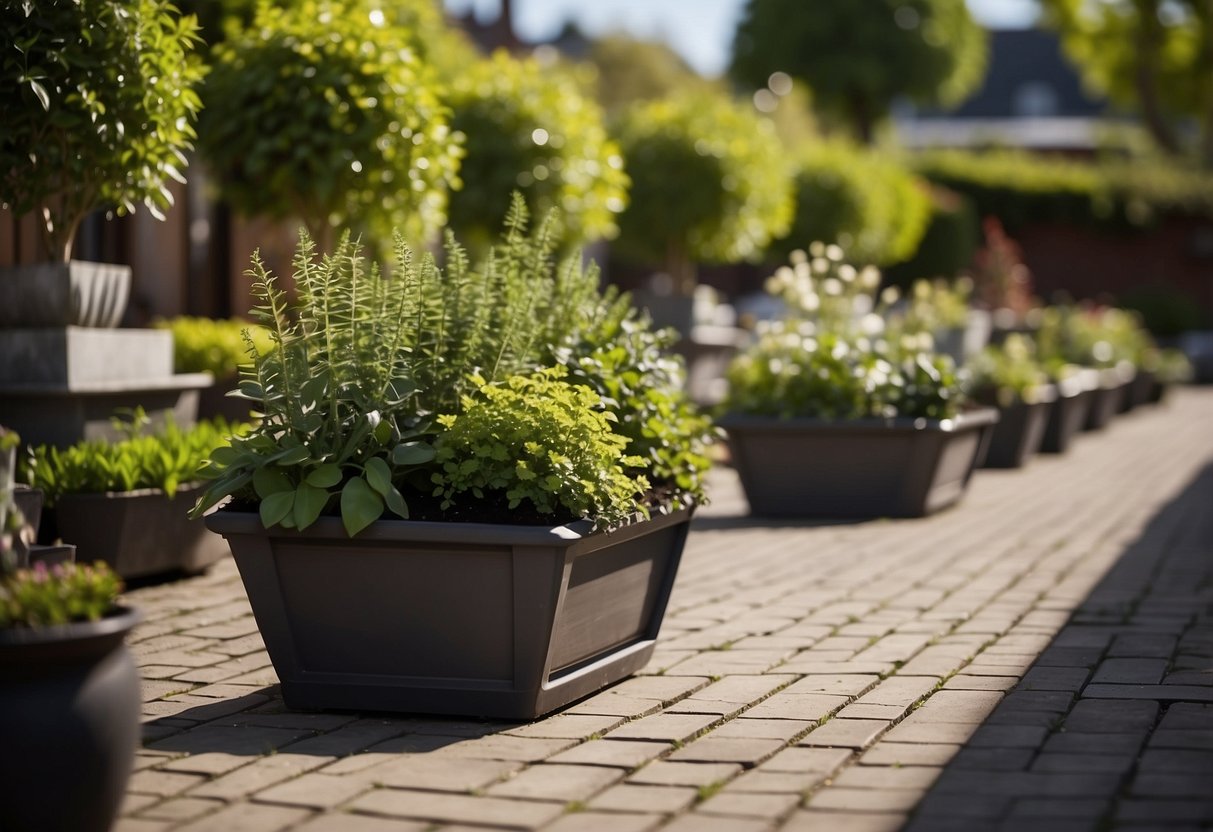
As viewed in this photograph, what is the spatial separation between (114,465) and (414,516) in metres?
2.25

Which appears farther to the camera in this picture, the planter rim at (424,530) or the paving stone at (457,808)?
the planter rim at (424,530)

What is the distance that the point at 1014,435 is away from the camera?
12438 mm

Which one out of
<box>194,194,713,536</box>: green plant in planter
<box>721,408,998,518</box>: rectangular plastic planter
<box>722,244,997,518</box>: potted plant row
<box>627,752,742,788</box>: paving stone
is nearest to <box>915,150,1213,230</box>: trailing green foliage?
<box>722,244,997,518</box>: potted plant row

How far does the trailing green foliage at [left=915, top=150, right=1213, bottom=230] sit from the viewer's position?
32.1m

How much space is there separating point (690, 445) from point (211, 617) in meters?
2.00

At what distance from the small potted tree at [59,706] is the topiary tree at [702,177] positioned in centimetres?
1010

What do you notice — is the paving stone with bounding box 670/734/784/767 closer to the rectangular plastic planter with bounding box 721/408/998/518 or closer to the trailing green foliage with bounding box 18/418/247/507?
the trailing green foliage with bounding box 18/418/247/507

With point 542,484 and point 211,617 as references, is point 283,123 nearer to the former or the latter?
point 211,617

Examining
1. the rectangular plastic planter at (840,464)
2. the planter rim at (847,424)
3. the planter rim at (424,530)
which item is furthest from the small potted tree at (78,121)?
the rectangular plastic planter at (840,464)

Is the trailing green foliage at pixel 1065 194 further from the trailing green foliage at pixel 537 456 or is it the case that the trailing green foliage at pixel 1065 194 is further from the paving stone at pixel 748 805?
the paving stone at pixel 748 805

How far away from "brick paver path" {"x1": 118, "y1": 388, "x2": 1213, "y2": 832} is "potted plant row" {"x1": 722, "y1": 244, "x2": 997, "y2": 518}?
5.74 ft

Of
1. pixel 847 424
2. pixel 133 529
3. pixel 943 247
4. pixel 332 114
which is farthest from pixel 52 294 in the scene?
pixel 943 247

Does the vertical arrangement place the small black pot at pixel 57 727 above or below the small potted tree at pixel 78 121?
below

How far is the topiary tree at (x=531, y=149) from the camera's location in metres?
10.6
